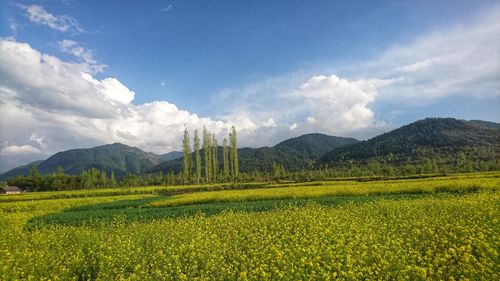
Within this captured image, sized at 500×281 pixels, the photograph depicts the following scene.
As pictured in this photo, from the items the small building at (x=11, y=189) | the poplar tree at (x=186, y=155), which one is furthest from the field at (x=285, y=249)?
the small building at (x=11, y=189)

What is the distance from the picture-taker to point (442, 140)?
6747 inches

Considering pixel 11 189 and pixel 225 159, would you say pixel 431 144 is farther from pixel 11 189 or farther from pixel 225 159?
A: pixel 11 189

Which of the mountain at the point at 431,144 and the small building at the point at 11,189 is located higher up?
the mountain at the point at 431,144

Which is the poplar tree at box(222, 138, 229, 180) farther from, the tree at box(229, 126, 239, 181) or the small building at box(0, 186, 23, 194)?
the small building at box(0, 186, 23, 194)

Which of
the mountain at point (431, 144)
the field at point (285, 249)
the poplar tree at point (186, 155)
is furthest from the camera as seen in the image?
the mountain at point (431, 144)

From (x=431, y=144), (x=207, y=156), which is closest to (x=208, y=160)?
(x=207, y=156)

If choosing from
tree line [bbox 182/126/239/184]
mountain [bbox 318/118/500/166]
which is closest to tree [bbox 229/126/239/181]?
tree line [bbox 182/126/239/184]

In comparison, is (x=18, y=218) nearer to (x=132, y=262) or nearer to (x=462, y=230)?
(x=132, y=262)

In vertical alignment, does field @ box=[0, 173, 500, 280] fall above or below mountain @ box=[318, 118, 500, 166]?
below

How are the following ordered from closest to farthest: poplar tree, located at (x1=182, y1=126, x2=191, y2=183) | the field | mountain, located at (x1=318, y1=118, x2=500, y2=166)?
the field, poplar tree, located at (x1=182, y1=126, x2=191, y2=183), mountain, located at (x1=318, y1=118, x2=500, y2=166)

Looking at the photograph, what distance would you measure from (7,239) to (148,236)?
767 centimetres

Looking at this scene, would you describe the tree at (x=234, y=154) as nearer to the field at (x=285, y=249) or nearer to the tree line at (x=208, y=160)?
the tree line at (x=208, y=160)

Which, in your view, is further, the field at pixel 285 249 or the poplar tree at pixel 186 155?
the poplar tree at pixel 186 155

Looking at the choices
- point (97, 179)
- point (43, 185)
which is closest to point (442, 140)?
point (97, 179)
